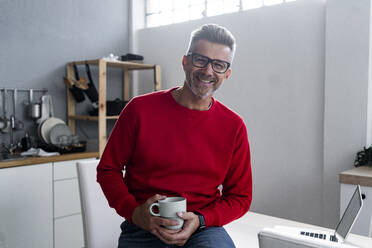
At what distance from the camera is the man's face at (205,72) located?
138 cm

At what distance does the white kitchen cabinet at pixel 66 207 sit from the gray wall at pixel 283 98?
1.42 metres

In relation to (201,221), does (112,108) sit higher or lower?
higher

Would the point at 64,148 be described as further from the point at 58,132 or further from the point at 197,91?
the point at 197,91

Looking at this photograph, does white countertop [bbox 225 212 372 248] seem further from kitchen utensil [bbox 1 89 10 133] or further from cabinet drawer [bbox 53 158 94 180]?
kitchen utensil [bbox 1 89 10 133]

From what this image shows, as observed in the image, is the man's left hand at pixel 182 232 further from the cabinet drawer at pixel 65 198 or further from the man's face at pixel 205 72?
the cabinet drawer at pixel 65 198

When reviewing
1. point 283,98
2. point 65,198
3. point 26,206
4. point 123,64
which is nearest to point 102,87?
point 123,64

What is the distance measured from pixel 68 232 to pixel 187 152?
79.6 inches

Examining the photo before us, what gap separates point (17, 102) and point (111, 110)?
2.55ft

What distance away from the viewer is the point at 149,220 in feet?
3.96

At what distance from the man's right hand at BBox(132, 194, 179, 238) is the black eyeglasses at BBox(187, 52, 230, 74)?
1.60ft

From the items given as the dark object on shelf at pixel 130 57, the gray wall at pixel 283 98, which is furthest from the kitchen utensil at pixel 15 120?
the gray wall at pixel 283 98

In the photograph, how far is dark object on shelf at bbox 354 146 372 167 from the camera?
2426 millimetres

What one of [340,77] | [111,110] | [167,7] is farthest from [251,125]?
[167,7]

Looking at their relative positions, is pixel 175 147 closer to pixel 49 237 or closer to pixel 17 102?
pixel 49 237
